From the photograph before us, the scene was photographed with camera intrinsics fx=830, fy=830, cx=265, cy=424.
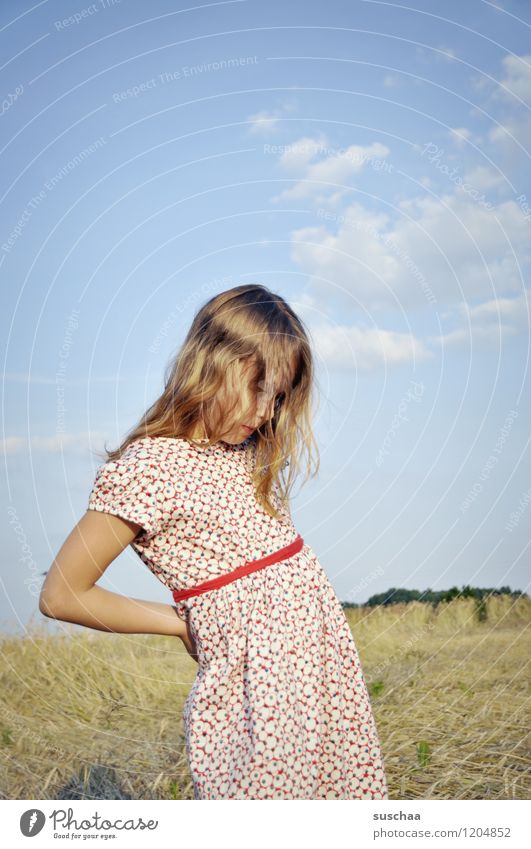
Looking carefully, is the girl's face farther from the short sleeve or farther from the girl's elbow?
the girl's elbow

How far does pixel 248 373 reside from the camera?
192cm

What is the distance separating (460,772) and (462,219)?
77.3 inches

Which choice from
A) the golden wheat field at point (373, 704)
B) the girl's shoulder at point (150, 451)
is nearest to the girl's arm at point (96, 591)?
the girl's shoulder at point (150, 451)

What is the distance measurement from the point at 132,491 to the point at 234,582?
0.94 feet

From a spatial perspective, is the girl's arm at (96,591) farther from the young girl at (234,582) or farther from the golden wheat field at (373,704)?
the golden wheat field at (373,704)

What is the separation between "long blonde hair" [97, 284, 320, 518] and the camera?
188 centimetres

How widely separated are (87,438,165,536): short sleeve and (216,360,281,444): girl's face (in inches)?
8.3

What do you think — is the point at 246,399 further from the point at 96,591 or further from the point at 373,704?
the point at 373,704

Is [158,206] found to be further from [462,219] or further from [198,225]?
[462,219]

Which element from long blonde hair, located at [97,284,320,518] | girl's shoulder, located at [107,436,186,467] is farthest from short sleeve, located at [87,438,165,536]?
long blonde hair, located at [97,284,320,518]

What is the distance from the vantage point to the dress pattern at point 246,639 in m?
1.64

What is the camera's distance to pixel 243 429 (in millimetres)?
1865

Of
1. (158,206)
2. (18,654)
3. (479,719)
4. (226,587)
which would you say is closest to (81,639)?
(18,654)

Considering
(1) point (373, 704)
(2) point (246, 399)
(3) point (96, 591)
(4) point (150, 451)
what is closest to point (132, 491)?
(4) point (150, 451)
